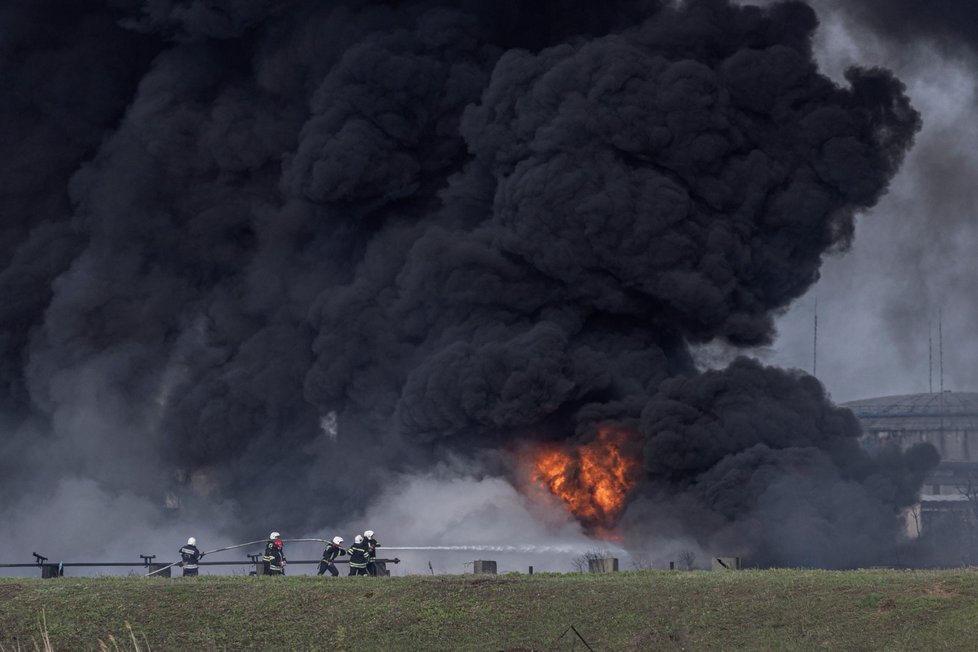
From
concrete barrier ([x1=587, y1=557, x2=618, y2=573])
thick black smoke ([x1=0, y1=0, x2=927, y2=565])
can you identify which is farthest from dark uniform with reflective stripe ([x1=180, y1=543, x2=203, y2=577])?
thick black smoke ([x1=0, y1=0, x2=927, y2=565])

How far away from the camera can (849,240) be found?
6312 cm

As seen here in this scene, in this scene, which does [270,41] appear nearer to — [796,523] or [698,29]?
[698,29]

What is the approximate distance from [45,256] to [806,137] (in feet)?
110

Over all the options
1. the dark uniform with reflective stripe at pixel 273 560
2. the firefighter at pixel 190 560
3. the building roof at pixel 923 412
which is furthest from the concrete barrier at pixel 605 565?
the building roof at pixel 923 412

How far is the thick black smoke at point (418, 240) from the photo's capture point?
57688 mm

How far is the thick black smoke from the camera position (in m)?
57.7

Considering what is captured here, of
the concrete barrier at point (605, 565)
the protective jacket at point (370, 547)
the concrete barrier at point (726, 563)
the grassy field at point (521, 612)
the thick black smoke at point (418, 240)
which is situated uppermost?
the thick black smoke at point (418, 240)

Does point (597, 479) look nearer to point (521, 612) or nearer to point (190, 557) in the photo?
point (190, 557)

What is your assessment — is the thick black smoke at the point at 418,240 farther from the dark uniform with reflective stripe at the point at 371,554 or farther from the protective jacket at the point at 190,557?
the protective jacket at the point at 190,557

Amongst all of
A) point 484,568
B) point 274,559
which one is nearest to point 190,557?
point 274,559

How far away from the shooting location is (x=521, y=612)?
113 ft

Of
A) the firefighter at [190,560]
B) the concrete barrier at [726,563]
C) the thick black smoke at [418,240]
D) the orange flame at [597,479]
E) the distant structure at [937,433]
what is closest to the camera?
the concrete barrier at [726,563]

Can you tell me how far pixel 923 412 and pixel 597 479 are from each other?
76.3m

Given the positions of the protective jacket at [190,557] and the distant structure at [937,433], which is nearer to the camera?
the protective jacket at [190,557]
